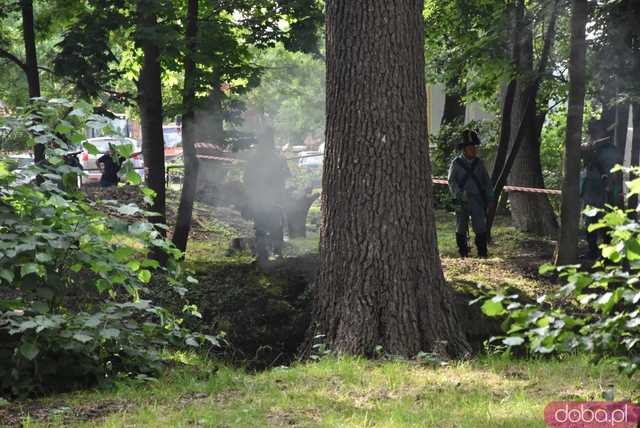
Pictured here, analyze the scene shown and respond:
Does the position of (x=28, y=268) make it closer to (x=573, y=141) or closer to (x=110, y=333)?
(x=110, y=333)

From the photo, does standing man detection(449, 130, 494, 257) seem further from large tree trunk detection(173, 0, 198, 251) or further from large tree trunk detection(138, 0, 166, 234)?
large tree trunk detection(138, 0, 166, 234)

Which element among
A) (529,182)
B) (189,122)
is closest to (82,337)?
(189,122)

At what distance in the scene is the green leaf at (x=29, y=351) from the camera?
6676mm

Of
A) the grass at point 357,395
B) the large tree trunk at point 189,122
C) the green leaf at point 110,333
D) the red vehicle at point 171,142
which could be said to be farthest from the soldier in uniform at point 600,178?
the red vehicle at point 171,142

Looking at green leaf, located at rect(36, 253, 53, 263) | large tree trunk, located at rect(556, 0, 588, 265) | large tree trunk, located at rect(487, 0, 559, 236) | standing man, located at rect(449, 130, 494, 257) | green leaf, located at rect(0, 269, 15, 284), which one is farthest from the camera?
large tree trunk, located at rect(487, 0, 559, 236)

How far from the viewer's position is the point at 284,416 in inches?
237

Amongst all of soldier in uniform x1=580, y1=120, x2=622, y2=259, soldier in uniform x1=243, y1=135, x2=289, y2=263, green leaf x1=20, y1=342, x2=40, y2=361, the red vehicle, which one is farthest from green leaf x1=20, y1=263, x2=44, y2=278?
the red vehicle

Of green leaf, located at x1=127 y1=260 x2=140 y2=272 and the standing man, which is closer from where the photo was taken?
green leaf, located at x1=127 y1=260 x2=140 y2=272

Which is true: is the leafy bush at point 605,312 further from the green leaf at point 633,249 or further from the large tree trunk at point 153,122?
the large tree trunk at point 153,122

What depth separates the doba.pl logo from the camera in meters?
4.90

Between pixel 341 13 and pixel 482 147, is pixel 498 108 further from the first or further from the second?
pixel 341 13

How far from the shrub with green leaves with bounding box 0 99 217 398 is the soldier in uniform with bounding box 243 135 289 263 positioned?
22.8 ft

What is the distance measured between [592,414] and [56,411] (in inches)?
127

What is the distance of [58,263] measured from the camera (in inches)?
279
